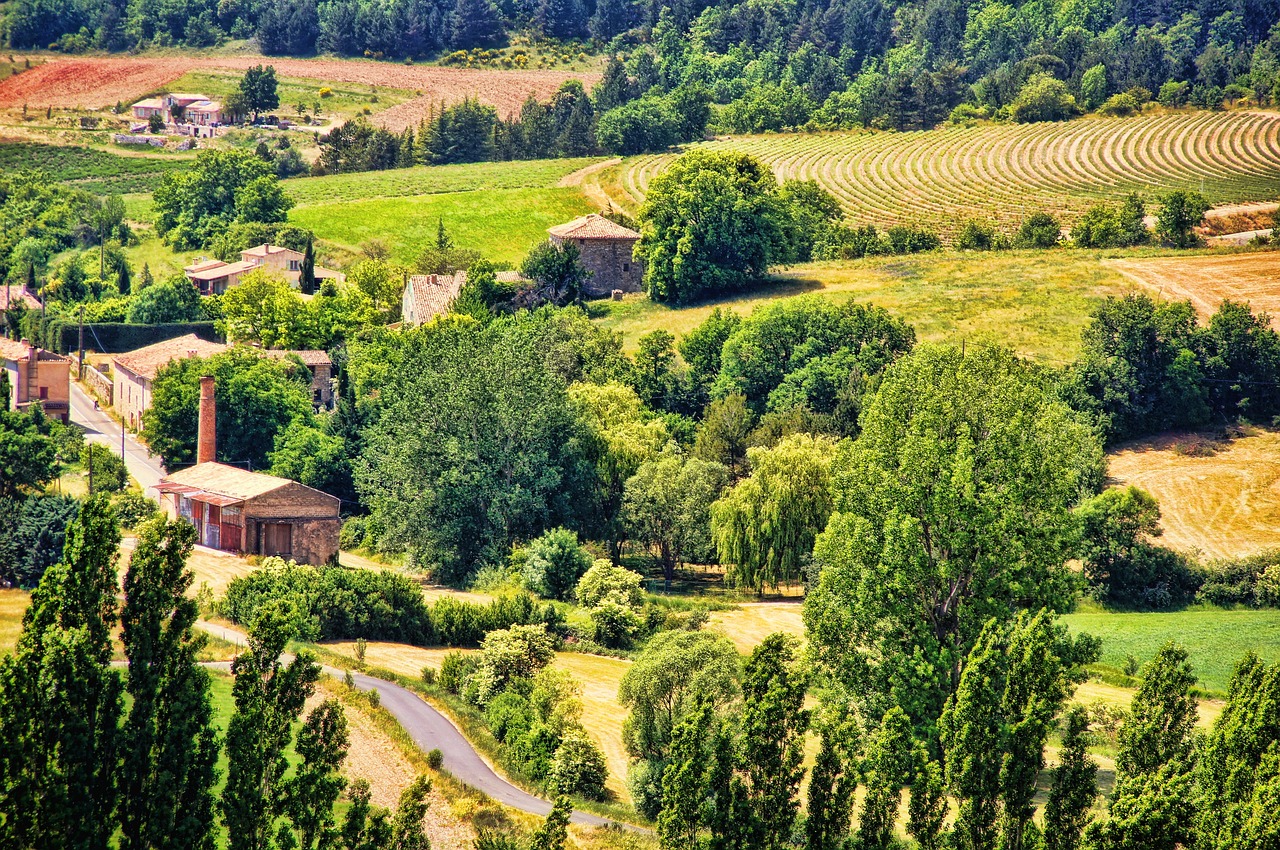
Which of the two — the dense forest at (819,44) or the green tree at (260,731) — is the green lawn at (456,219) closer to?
the dense forest at (819,44)

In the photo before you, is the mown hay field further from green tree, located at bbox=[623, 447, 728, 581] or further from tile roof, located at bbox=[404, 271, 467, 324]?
green tree, located at bbox=[623, 447, 728, 581]

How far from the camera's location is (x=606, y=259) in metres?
96.6

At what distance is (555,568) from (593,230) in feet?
144

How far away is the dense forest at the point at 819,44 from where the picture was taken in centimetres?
14025

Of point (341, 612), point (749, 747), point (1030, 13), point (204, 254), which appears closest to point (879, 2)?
point (1030, 13)

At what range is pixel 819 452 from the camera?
61281mm

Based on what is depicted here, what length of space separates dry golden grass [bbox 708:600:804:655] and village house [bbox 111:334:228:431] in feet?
117

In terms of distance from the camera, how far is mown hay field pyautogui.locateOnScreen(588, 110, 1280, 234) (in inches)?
4250

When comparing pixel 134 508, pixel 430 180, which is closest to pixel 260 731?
pixel 134 508

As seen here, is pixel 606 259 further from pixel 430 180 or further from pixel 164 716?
pixel 164 716

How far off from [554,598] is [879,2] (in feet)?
510

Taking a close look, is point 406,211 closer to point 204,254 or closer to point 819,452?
point 204,254

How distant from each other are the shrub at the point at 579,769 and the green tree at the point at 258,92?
125638 millimetres

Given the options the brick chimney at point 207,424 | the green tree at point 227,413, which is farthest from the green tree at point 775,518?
the green tree at point 227,413
